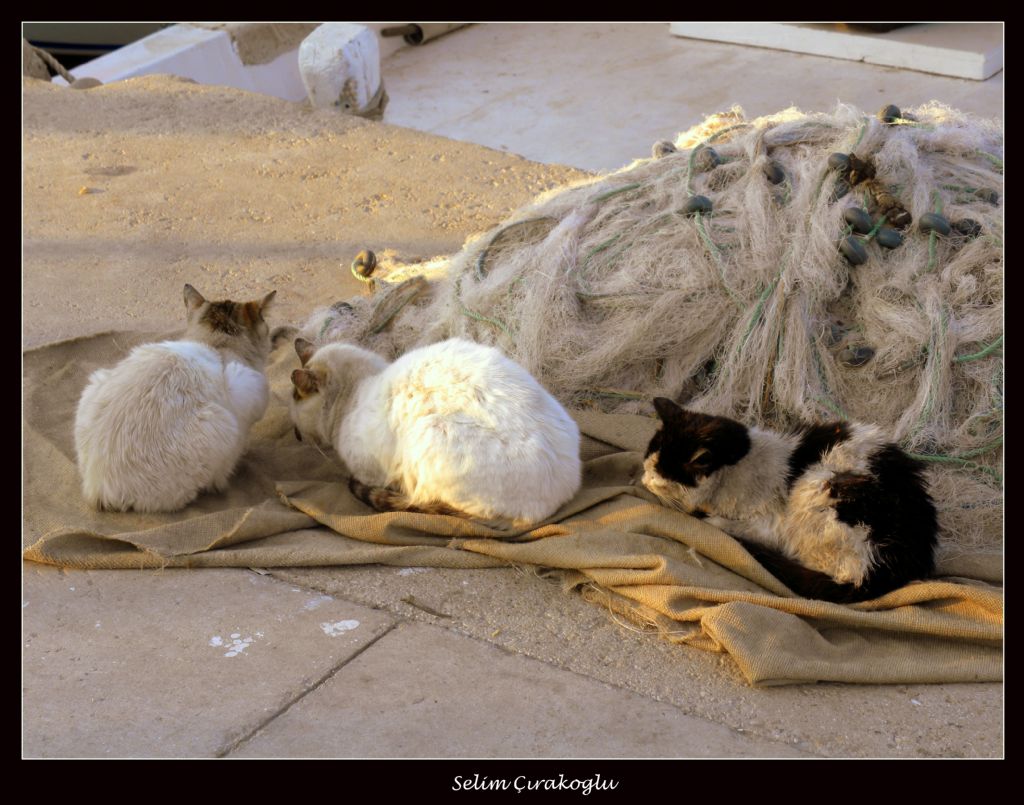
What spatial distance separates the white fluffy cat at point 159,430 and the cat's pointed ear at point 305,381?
0.26m

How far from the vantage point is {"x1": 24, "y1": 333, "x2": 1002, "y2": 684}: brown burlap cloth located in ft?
11.5

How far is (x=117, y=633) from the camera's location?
11.9 ft

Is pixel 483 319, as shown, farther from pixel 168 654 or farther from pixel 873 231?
pixel 168 654

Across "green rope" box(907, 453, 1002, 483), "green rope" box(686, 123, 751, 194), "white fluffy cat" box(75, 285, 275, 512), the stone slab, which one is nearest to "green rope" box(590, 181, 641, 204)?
"green rope" box(686, 123, 751, 194)

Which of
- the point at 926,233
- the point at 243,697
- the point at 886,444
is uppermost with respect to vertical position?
the point at 926,233

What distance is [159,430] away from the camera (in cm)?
414

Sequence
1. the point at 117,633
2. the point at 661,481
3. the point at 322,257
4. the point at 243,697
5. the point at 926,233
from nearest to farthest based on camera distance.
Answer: the point at 243,697
the point at 117,633
the point at 661,481
the point at 926,233
the point at 322,257

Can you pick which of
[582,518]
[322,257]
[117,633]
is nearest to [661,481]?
[582,518]

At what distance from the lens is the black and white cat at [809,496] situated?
3697mm

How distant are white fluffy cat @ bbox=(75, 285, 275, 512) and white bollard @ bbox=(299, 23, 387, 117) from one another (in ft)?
17.0

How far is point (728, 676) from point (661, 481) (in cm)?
84

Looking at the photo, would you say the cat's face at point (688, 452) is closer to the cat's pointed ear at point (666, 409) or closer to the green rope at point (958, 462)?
the cat's pointed ear at point (666, 409)

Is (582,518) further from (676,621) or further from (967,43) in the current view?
(967,43)

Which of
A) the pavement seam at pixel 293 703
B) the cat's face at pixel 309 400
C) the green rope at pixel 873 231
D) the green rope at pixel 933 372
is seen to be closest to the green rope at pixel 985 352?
the green rope at pixel 933 372
